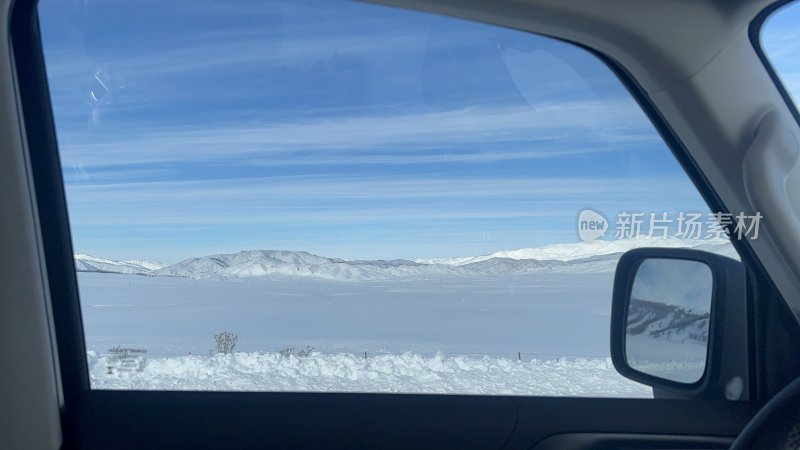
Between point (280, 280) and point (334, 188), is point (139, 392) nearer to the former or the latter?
point (280, 280)

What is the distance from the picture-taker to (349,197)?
2.79 meters

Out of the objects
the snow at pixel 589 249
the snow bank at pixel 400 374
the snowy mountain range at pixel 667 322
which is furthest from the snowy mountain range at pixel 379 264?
the snow bank at pixel 400 374

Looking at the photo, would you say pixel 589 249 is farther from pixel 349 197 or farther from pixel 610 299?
pixel 349 197

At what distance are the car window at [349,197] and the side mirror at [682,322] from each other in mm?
37

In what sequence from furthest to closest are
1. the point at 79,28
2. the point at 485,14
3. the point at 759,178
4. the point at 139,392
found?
the point at 139,392
the point at 79,28
the point at 485,14
the point at 759,178

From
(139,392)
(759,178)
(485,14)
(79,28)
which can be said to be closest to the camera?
(759,178)

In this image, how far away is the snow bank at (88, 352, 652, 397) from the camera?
9.30ft

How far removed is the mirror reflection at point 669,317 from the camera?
2.70 meters

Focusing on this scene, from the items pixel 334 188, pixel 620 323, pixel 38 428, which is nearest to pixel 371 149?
pixel 334 188

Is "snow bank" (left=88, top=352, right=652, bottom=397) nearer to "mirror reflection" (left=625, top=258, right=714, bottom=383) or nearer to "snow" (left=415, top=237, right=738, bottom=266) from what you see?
"mirror reflection" (left=625, top=258, right=714, bottom=383)

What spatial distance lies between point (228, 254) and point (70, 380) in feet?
2.36

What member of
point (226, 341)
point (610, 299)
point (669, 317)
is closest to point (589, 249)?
point (610, 299)

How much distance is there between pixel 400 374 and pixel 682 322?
0.94 m

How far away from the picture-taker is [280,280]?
282 centimetres
